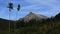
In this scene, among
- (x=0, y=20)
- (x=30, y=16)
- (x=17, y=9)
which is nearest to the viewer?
(x=17, y=9)

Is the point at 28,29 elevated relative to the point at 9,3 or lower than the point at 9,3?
lower

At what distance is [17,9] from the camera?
46188 millimetres

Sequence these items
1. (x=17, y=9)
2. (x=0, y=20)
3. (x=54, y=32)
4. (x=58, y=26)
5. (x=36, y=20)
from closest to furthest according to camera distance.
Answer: (x=54, y=32), (x=58, y=26), (x=17, y=9), (x=36, y=20), (x=0, y=20)

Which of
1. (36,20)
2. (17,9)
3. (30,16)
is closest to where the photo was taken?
(17,9)

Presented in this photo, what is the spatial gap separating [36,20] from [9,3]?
1268cm

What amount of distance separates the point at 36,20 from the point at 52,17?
6774 mm

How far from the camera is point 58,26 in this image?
129ft

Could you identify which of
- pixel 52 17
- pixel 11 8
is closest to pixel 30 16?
pixel 52 17

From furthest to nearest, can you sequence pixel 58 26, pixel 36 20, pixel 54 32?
1. pixel 36 20
2. pixel 58 26
3. pixel 54 32

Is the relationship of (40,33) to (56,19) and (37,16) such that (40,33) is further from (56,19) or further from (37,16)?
(37,16)

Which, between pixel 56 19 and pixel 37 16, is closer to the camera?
pixel 56 19

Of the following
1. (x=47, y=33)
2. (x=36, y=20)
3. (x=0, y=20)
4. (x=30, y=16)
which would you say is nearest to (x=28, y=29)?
(x=47, y=33)

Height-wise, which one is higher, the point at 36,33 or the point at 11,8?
the point at 11,8

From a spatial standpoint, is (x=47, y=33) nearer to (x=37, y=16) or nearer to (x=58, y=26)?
(x=58, y=26)
